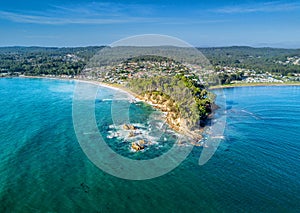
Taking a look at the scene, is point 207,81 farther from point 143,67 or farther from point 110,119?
point 110,119

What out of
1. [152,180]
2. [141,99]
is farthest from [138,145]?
[141,99]

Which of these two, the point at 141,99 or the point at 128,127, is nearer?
the point at 128,127

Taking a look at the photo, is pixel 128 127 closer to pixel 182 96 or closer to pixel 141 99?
pixel 182 96

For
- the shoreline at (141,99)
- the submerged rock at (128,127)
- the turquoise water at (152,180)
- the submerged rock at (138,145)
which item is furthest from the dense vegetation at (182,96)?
the submerged rock at (138,145)

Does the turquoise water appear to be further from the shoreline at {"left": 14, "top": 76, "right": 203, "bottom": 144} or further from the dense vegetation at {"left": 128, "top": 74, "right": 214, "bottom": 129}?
the dense vegetation at {"left": 128, "top": 74, "right": 214, "bottom": 129}

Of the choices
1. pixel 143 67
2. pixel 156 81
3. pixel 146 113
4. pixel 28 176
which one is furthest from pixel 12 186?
pixel 143 67

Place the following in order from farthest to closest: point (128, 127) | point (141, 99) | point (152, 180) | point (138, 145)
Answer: point (141, 99) < point (128, 127) < point (138, 145) < point (152, 180)

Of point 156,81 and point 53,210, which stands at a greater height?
point 156,81

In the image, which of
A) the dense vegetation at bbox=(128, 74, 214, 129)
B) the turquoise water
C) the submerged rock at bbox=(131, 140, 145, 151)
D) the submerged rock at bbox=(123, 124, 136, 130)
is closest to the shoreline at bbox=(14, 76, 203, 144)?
the dense vegetation at bbox=(128, 74, 214, 129)

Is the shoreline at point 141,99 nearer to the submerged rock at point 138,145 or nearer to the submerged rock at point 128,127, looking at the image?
the submerged rock at point 128,127

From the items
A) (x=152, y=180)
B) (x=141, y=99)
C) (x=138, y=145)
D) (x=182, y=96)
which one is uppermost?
(x=182, y=96)
